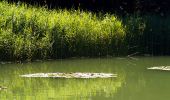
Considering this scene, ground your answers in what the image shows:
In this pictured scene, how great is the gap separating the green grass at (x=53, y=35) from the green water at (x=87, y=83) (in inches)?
22.2

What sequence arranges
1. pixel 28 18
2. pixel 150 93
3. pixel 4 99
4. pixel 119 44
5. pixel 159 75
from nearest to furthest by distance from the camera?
pixel 4 99, pixel 150 93, pixel 159 75, pixel 28 18, pixel 119 44

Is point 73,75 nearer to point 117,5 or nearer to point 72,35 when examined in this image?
point 72,35

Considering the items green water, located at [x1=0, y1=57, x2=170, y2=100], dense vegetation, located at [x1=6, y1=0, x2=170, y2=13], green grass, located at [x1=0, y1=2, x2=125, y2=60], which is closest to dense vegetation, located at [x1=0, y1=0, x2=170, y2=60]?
green grass, located at [x1=0, y1=2, x2=125, y2=60]

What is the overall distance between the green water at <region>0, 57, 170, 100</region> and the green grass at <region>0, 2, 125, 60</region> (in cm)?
56

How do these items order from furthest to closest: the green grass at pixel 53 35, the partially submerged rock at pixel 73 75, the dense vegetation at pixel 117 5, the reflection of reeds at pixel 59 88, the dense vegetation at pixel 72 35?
the dense vegetation at pixel 117 5
the dense vegetation at pixel 72 35
the green grass at pixel 53 35
the partially submerged rock at pixel 73 75
the reflection of reeds at pixel 59 88

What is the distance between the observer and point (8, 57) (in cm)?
1481

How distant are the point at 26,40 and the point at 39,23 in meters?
1.04

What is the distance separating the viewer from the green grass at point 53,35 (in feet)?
49.5

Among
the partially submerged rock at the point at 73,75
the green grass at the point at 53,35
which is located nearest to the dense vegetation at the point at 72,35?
the green grass at the point at 53,35

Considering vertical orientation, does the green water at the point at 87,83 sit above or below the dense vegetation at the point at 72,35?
below

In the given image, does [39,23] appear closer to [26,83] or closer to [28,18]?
[28,18]

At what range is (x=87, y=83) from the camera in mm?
11594

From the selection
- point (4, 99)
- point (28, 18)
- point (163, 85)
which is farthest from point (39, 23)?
point (4, 99)

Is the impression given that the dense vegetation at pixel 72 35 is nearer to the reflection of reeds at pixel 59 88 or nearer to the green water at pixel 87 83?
the green water at pixel 87 83
